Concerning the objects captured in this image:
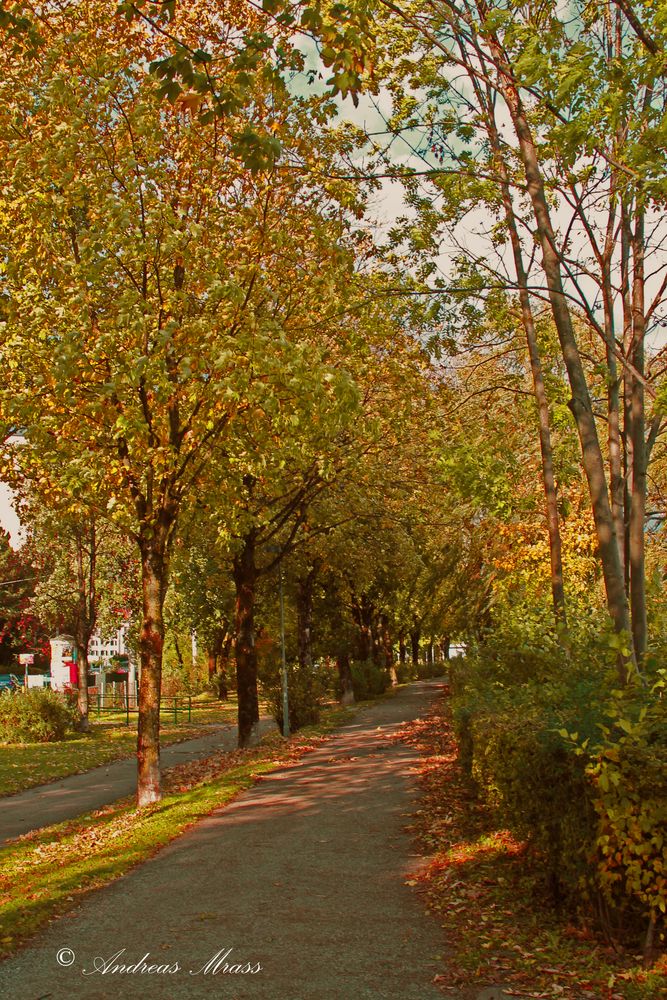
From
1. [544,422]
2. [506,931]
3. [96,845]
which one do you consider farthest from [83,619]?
[506,931]

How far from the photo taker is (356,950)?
6242mm

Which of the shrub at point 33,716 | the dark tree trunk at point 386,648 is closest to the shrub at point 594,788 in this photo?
the shrub at point 33,716

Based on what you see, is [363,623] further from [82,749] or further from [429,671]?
[429,671]

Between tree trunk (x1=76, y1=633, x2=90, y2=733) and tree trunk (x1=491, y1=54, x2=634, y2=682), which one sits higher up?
tree trunk (x1=491, y1=54, x2=634, y2=682)

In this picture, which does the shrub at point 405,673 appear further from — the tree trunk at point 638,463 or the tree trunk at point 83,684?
the tree trunk at point 638,463

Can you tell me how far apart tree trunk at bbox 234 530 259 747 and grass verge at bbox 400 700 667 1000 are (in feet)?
34.0

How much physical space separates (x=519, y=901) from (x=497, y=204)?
26.7 feet

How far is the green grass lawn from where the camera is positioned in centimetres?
1990

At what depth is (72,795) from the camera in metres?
17.0

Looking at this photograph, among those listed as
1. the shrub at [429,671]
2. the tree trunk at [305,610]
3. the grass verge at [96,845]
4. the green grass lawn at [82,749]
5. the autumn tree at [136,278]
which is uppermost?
the autumn tree at [136,278]

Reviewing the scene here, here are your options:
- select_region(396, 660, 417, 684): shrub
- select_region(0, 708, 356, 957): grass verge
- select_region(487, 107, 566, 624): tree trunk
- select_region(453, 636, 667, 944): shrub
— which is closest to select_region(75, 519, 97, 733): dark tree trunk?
select_region(0, 708, 356, 957): grass verge

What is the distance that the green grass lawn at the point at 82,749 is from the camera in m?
19.9

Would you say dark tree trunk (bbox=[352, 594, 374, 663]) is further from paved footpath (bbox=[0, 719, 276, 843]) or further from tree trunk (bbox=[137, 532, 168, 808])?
tree trunk (bbox=[137, 532, 168, 808])

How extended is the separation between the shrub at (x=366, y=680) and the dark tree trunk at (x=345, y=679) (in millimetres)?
1802
